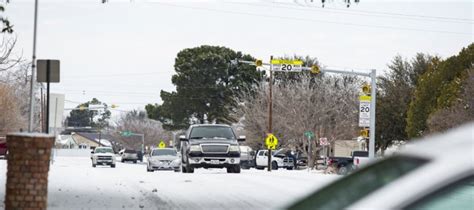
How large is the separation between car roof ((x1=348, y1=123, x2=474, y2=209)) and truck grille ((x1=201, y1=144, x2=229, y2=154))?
30.4 meters

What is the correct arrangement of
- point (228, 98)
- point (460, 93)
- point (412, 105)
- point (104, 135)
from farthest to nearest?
point (104, 135)
point (228, 98)
point (412, 105)
point (460, 93)

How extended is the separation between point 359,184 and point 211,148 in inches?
1191

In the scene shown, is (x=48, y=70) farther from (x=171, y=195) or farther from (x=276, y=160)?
(x=276, y=160)

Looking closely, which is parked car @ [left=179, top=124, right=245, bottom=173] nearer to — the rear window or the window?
the rear window

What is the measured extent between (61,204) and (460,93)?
36644 mm

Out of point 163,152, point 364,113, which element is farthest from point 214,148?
point 163,152

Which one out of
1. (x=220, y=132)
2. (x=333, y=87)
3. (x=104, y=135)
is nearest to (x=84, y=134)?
(x=104, y=135)

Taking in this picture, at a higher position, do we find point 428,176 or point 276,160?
point 428,176

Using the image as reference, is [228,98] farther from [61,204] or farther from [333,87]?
[61,204]

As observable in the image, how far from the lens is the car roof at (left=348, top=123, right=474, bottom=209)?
1970 mm

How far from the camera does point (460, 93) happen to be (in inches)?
1932

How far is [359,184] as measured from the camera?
225cm

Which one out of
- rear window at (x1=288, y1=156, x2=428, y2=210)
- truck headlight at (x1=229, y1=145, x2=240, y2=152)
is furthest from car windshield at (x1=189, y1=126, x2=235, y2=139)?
rear window at (x1=288, y1=156, x2=428, y2=210)

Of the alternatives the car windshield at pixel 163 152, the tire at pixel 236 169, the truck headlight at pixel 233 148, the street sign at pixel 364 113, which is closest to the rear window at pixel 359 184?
the truck headlight at pixel 233 148
